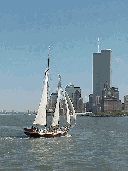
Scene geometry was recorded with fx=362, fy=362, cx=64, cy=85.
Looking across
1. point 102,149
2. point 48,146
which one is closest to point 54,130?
point 48,146

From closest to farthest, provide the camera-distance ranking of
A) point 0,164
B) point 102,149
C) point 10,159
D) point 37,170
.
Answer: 1. point 37,170
2. point 0,164
3. point 10,159
4. point 102,149

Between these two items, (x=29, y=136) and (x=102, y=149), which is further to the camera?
(x=29, y=136)

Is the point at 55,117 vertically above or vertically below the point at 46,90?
below

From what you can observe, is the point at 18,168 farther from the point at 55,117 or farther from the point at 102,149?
the point at 55,117

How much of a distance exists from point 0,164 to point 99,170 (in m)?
13.5

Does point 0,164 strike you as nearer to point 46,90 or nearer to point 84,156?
point 84,156

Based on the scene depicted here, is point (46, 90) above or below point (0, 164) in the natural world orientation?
above

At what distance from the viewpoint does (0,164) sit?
49.3m

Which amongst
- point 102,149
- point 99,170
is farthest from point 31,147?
point 99,170

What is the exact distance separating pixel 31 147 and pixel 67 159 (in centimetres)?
1546

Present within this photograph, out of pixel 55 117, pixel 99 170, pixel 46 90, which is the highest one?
pixel 46 90

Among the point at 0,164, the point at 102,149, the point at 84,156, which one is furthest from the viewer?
the point at 102,149

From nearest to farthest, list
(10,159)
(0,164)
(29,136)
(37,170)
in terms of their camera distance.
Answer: (37,170)
(0,164)
(10,159)
(29,136)

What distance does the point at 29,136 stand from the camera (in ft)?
290
